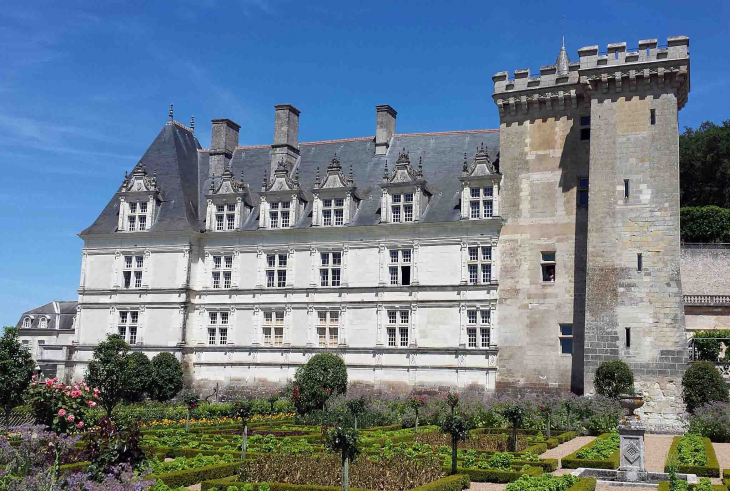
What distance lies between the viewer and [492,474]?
1711 centimetres

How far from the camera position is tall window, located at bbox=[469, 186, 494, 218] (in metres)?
35.8

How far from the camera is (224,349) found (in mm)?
39312

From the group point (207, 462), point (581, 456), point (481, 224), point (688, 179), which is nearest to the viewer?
point (207, 462)

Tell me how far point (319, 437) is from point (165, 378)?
16150mm

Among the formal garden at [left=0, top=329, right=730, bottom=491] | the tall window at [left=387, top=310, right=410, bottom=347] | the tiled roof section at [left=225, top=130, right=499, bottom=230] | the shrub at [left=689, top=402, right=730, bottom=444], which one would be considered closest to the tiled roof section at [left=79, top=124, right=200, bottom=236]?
the tiled roof section at [left=225, top=130, right=499, bottom=230]

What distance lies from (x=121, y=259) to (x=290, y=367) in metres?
10.7

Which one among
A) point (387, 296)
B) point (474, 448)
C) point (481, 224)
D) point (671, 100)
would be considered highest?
point (671, 100)

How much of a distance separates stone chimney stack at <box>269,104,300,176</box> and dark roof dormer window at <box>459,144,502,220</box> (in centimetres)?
996

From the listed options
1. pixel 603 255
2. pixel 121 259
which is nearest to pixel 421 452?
pixel 603 255

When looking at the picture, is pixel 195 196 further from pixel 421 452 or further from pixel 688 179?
pixel 688 179

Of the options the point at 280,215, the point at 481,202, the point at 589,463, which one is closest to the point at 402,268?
the point at 481,202

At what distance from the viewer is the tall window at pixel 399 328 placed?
119ft

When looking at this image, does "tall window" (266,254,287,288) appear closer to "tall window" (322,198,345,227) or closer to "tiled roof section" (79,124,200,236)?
"tall window" (322,198,345,227)

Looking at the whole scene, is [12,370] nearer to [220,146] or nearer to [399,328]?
[399,328]
